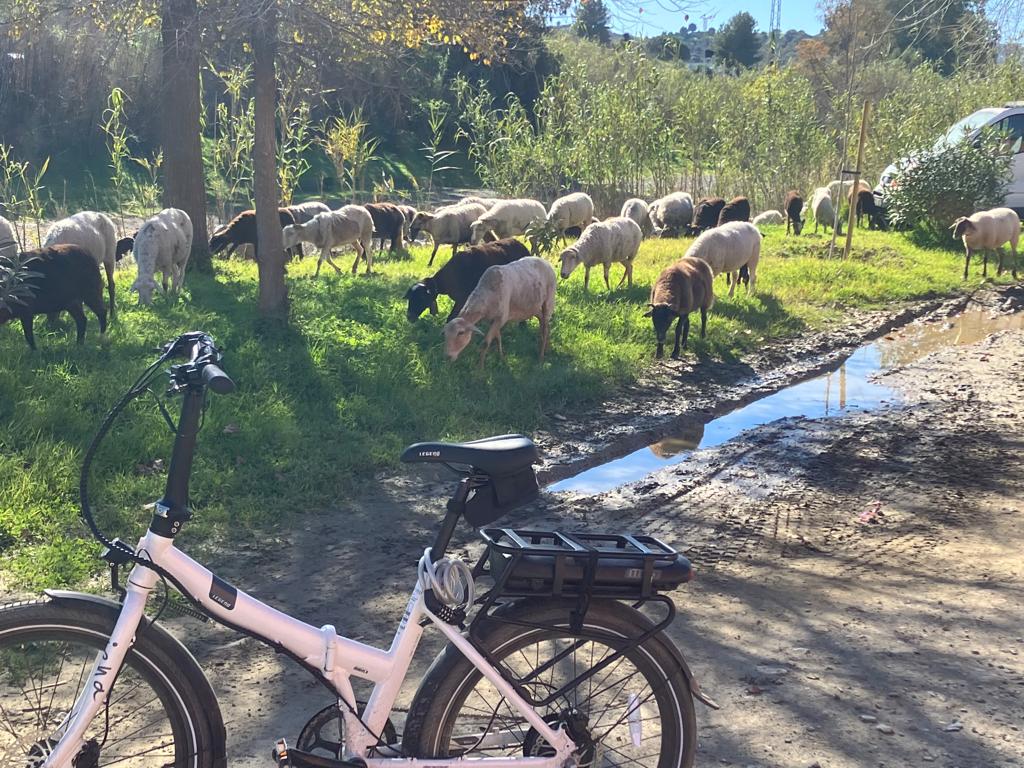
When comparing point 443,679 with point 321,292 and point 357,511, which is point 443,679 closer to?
point 357,511

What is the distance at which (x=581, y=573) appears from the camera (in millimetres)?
2797

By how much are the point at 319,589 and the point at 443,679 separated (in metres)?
2.62

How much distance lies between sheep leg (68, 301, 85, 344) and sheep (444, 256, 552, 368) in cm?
364

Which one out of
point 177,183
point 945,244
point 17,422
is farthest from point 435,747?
point 945,244

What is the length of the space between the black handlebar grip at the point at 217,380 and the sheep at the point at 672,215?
2061 centimetres

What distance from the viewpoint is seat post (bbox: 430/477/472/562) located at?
288 cm

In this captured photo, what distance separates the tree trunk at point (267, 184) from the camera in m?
10.1

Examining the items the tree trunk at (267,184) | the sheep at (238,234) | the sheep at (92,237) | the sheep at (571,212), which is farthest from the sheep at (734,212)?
the sheep at (92,237)

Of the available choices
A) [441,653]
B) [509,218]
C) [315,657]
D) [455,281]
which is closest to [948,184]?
[509,218]

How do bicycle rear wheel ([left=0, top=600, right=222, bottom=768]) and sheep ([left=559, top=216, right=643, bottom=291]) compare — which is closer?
bicycle rear wheel ([left=0, top=600, right=222, bottom=768])

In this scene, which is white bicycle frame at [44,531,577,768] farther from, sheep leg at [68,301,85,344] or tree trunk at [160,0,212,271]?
tree trunk at [160,0,212,271]

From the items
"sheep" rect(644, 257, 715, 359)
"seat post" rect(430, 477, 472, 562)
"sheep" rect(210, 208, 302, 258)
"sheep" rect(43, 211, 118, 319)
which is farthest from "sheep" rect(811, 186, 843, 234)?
"seat post" rect(430, 477, 472, 562)

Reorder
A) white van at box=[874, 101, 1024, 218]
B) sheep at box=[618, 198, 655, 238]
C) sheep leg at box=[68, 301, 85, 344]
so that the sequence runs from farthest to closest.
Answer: white van at box=[874, 101, 1024, 218] → sheep at box=[618, 198, 655, 238] → sheep leg at box=[68, 301, 85, 344]

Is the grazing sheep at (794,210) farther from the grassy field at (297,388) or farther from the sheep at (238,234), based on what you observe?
the sheep at (238,234)
